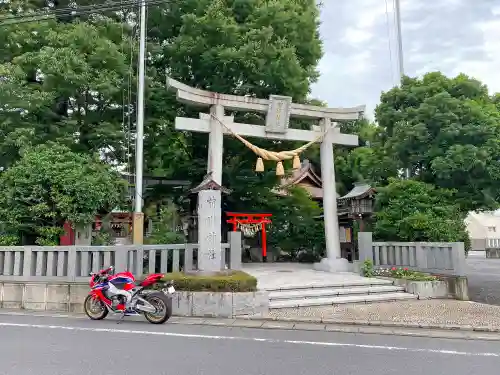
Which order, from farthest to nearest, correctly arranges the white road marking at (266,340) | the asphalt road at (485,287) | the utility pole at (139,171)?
1. the utility pole at (139,171)
2. the asphalt road at (485,287)
3. the white road marking at (266,340)

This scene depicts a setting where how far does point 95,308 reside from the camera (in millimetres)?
8766

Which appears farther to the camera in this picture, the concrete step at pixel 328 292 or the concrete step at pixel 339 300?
the concrete step at pixel 328 292

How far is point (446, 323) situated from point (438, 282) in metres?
3.35

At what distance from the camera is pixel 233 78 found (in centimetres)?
1513

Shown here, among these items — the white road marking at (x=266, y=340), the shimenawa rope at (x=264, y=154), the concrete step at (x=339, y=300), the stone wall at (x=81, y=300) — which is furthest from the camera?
the shimenawa rope at (x=264, y=154)

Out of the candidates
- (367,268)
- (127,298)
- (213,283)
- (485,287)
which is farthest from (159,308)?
(485,287)

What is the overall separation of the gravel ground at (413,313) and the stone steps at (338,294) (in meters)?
0.22

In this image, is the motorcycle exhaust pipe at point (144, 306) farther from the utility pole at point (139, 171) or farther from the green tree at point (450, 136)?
the green tree at point (450, 136)

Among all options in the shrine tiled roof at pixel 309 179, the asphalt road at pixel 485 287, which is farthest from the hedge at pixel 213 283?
the shrine tiled roof at pixel 309 179

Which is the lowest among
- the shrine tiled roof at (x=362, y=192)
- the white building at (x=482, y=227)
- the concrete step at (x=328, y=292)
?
the concrete step at (x=328, y=292)

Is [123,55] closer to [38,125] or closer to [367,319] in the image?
[38,125]

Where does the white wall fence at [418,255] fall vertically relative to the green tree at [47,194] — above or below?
below

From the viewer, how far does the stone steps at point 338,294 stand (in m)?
9.87

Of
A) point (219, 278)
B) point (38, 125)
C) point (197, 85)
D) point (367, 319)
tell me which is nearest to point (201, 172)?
point (197, 85)
